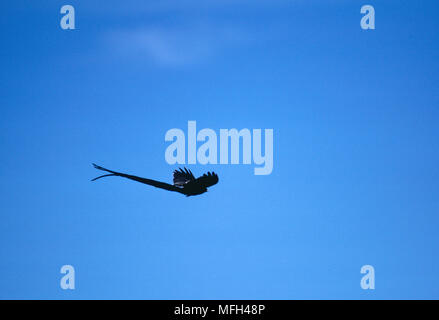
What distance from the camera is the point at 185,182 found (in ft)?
20.5

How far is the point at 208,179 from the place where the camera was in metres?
6.09

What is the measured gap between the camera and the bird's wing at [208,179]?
608cm

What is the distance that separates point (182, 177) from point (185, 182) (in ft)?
0.23

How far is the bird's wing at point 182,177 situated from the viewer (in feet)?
20.4

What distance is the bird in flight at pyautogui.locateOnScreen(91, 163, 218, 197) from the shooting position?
611 cm

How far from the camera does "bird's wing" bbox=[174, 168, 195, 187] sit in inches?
245

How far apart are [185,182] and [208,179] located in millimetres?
313

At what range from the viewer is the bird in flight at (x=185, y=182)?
6.11m
